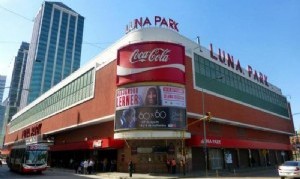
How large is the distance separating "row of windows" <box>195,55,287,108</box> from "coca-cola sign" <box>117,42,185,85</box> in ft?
20.6

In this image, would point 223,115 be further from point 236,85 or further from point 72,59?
point 72,59

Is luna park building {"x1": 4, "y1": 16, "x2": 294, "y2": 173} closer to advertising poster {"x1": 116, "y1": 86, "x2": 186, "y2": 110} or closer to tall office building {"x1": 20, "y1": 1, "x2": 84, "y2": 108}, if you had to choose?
advertising poster {"x1": 116, "y1": 86, "x2": 186, "y2": 110}

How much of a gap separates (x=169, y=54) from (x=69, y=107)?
23.9 metres

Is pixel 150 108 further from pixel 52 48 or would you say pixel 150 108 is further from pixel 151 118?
pixel 52 48

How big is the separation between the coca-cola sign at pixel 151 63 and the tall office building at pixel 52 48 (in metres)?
126

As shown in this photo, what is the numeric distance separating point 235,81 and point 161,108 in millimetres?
22394

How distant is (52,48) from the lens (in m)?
163

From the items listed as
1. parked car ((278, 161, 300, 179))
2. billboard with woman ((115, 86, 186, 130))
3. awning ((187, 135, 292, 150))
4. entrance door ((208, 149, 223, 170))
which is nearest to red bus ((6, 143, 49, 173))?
billboard with woman ((115, 86, 186, 130))

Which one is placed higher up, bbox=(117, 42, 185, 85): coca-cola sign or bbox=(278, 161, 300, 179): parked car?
bbox=(117, 42, 185, 85): coca-cola sign

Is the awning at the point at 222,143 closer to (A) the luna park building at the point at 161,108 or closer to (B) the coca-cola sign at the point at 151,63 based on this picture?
(A) the luna park building at the point at 161,108

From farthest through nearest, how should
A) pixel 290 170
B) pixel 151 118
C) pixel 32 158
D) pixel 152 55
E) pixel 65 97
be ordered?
pixel 65 97 < pixel 152 55 < pixel 32 158 < pixel 151 118 < pixel 290 170

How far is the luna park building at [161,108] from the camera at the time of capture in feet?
111

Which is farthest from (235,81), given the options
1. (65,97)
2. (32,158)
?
(32,158)

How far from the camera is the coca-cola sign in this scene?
34822mm
